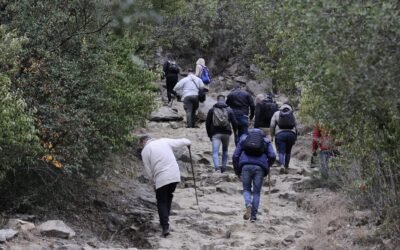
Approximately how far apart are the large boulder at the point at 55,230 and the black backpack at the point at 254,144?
10.6 ft

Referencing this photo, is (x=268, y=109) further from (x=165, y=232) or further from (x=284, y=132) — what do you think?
(x=165, y=232)

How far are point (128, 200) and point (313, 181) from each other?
419 cm

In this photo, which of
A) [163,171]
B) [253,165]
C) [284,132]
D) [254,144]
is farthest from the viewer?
[284,132]

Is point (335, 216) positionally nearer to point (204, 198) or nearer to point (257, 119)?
point (204, 198)

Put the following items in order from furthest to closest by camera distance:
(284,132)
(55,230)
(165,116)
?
1. (165,116)
2. (284,132)
3. (55,230)

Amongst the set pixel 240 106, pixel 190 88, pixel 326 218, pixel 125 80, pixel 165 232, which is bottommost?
pixel 165 232

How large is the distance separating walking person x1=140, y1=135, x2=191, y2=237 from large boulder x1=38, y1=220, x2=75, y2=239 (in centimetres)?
161

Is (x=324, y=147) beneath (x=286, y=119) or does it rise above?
beneath

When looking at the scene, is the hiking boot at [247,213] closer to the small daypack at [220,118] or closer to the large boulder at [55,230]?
the large boulder at [55,230]

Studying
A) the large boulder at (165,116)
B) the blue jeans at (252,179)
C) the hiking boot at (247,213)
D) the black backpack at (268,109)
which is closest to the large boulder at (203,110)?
the large boulder at (165,116)

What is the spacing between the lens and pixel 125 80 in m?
14.9

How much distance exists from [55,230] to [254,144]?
359 centimetres

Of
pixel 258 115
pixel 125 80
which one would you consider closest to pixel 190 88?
pixel 258 115

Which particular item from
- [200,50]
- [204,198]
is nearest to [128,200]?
[204,198]
